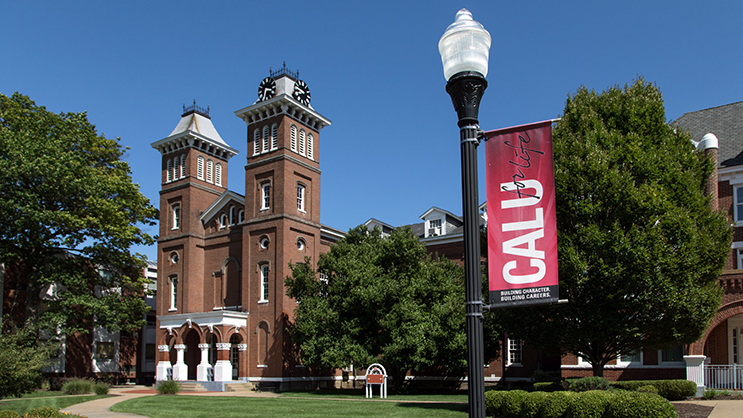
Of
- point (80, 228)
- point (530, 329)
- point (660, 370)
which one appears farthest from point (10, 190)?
point (660, 370)

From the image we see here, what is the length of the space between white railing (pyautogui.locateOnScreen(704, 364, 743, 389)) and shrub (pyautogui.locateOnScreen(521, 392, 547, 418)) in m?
12.0

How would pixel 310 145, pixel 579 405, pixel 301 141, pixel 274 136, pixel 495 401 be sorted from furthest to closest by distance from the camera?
pixel 310 145
pixel 301 141
pixel 274 136
pixel 495 401
pixel 579 405

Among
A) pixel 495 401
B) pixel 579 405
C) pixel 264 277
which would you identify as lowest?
Result: pixel 495 401

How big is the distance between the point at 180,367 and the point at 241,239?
9.94m

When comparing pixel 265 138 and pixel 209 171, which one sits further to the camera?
pixel 209 171

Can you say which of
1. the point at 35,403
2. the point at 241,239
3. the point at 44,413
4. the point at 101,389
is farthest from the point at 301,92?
the point at 44,413

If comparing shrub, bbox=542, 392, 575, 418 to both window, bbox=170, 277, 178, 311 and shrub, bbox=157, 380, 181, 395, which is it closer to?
Answer: shrub, bbox=157, 380, 181, 395

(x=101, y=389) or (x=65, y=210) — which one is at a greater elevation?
(x=65, y=210)

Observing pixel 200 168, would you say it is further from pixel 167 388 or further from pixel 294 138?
pixel 167 388

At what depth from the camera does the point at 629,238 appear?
18375mm

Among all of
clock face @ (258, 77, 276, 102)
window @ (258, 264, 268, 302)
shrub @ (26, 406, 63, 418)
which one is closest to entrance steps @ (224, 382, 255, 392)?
window @ (258, 264, 268, 302)

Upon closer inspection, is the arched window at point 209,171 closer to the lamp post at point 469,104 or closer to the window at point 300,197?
the window at point 300,197

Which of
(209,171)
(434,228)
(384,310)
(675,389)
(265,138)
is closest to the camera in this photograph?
(675,389)

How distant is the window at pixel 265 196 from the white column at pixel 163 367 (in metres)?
12.8
